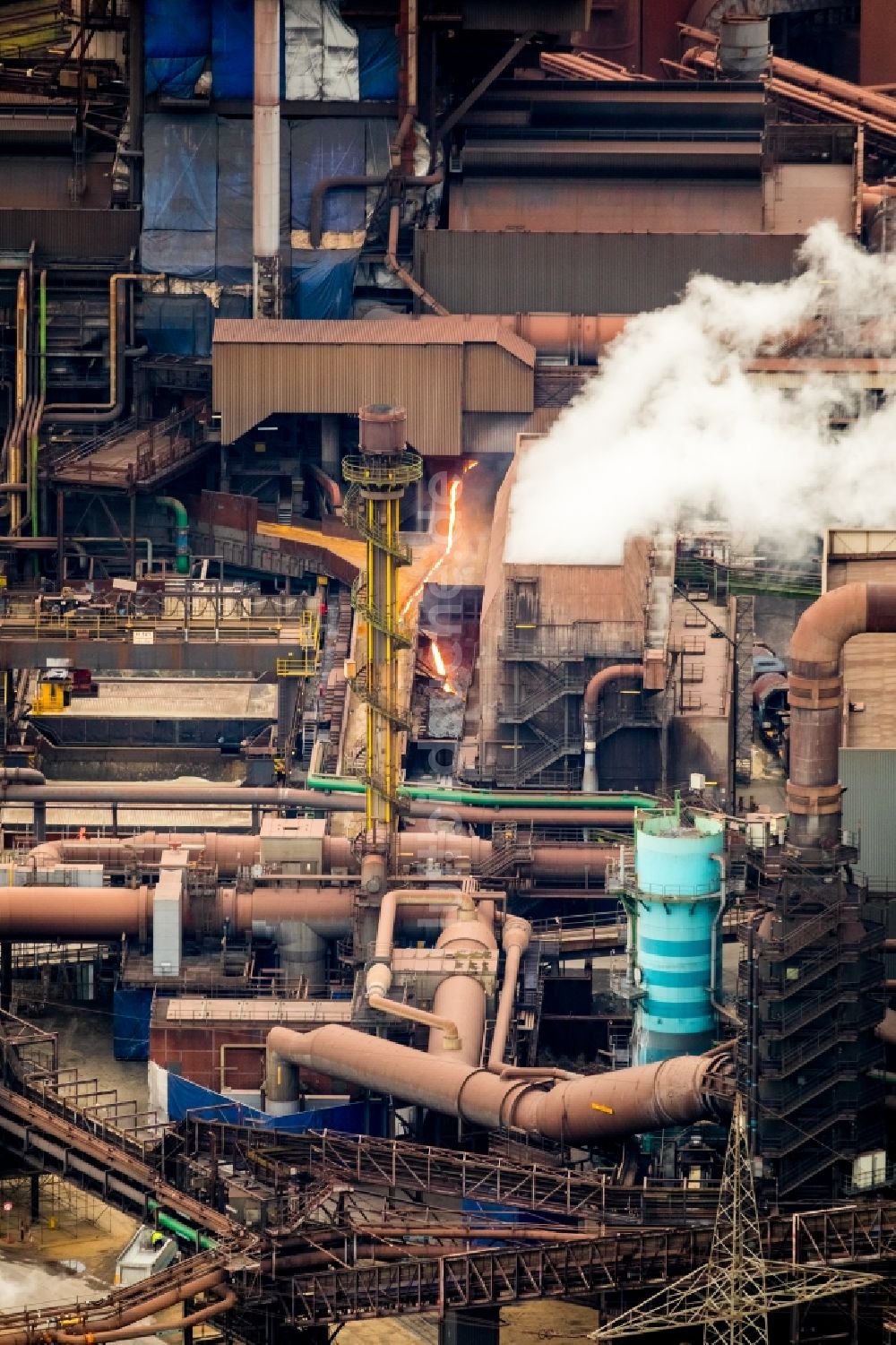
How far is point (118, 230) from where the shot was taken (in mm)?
143500

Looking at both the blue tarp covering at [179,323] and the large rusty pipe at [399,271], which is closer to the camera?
the large rusty pipe at [399,271]

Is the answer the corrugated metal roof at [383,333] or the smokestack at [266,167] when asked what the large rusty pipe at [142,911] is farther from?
the smokestack at [266,167]

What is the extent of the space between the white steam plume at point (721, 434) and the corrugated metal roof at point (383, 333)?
10.5ft

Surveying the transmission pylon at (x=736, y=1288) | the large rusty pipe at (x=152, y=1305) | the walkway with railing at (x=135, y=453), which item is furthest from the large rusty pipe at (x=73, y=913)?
the walkway with railing at (x=135, y=453)

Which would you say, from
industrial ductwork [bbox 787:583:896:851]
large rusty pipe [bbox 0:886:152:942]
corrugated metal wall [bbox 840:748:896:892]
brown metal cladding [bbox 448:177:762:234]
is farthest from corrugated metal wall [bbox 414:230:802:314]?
industrial ductwork [bbox 787:583:896:851]

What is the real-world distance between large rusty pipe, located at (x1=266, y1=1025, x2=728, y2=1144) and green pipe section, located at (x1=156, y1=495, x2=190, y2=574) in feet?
105

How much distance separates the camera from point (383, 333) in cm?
13788

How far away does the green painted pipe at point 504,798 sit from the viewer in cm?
12200

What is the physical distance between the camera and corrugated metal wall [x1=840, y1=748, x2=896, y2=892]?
361ft

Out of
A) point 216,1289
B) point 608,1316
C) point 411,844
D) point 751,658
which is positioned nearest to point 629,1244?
point 608,1316

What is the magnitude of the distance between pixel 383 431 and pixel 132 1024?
49.4 feet

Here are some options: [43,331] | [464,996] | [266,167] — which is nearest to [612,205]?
[266,167]

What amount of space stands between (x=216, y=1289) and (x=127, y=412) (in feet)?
152

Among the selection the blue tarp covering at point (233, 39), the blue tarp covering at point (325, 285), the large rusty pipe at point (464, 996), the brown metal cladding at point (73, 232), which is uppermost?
the blue tarp covering at point (233, 39)
